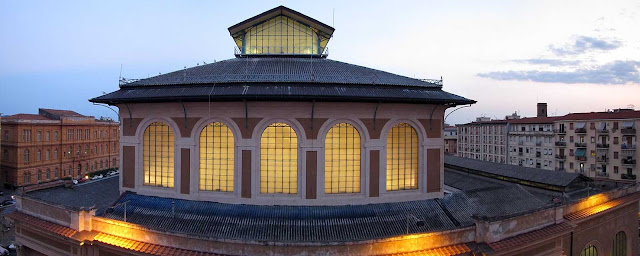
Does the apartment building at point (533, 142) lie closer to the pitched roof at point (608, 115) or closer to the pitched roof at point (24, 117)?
the pitched roof at point (608, 115)

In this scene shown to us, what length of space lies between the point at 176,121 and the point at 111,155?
217 ft

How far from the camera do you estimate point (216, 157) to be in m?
18.9

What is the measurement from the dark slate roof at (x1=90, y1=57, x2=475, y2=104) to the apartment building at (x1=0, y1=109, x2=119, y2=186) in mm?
49049

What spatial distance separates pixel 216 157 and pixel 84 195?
31.4 ft

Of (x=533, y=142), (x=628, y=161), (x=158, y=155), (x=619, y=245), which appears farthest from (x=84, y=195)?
(x=533, y=142)

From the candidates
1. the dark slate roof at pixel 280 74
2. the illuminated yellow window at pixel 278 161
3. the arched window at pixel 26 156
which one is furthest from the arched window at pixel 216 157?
the arched window at pixel 26 156

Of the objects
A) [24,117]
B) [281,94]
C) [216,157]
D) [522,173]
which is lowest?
[522,173]

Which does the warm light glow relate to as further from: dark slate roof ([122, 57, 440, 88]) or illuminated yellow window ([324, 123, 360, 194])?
illuminated yellow window ([324, 123, 360, 194])

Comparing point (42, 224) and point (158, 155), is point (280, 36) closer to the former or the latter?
point (158, 155)

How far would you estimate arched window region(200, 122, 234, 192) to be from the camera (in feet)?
61.5

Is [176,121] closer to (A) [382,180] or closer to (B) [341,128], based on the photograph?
(B) [341,128]

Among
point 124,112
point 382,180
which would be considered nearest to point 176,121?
point 124,112

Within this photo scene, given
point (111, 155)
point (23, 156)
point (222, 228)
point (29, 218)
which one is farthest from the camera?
point (111, 155)

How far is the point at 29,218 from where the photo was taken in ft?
60.2
